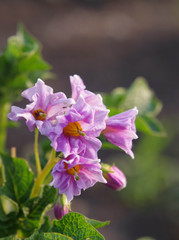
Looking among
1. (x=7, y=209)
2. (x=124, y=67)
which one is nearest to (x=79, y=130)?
(x=7, y=209)

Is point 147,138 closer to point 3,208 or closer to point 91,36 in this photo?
point 91,36

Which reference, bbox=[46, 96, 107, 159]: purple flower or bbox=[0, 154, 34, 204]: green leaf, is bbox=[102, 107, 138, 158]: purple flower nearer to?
bbox=[46, 96, 107, 159]: purple flower

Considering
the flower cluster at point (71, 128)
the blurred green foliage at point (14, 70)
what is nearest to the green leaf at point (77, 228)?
the flower cluster at point (71, 128)

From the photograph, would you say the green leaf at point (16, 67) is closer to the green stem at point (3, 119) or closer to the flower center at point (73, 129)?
the green stem at point (3, 119)

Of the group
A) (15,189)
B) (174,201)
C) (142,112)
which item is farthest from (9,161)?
(174,201)

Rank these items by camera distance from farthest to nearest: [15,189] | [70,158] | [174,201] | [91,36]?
[91,36] < [174,201] < [15,189] < [70,158]
